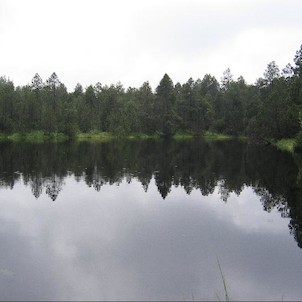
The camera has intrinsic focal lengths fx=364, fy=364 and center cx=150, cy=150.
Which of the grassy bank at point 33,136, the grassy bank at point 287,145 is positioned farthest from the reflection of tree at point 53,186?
the grassy bank at point 33,136

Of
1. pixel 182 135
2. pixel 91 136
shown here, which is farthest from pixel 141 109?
pixel 91 136

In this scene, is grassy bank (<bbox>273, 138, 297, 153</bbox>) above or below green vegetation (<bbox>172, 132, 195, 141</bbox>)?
below

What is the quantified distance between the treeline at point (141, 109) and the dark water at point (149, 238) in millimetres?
65872

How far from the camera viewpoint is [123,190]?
33875 millimetres

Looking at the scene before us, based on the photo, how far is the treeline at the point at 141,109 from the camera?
121 m

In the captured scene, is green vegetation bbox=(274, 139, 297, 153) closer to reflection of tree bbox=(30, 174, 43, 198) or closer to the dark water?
the dark water

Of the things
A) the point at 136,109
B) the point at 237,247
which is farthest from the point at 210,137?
the point at 237,247

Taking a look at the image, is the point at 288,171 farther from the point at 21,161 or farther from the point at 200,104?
the point at 200,104

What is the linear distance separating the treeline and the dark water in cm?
6587

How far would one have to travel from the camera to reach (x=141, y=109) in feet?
495

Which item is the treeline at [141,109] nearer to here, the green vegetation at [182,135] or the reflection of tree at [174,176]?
the green vegetation at [182,135]

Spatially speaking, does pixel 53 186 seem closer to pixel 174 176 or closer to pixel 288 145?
pixel 174 176

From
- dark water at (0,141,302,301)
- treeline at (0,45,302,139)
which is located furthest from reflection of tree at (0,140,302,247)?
treeline at (0,45,302,139)

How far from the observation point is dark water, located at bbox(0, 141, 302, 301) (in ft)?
46.3
